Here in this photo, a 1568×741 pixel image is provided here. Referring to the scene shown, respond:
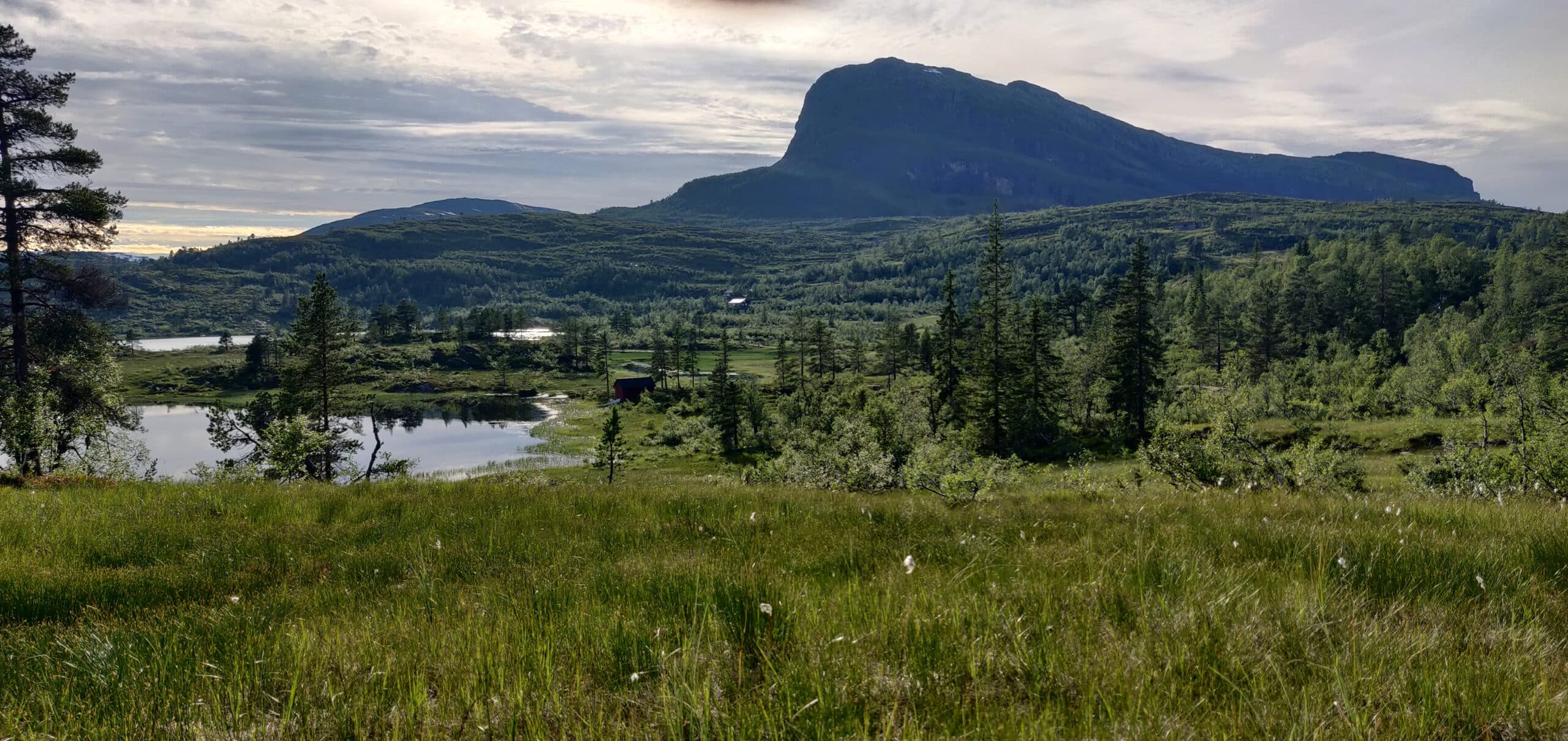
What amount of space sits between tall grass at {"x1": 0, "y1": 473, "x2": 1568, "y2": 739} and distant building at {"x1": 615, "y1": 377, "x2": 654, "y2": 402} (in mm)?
133855

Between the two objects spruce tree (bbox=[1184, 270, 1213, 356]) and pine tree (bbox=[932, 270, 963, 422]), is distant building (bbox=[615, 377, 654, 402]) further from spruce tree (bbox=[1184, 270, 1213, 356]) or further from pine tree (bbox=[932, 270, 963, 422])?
spruce tree (bbox=[1184, 270, 1213, 356])

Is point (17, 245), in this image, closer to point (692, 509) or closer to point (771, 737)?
point (692, 509)

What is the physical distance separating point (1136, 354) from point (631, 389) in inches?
3700

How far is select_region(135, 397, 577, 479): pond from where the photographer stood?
82625 mm

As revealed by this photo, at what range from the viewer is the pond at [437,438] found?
82.6m

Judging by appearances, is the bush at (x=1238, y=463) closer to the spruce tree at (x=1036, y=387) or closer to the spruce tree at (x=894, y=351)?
the spruce tree at (x=1036, y=387)

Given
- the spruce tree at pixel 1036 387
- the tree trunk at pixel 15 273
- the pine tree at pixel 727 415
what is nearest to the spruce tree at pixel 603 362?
the pine tree at pixel 727 415

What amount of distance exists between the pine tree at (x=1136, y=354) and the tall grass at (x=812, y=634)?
7553cm

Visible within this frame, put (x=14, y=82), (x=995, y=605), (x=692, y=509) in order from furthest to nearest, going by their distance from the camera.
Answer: (x=14, y=82), (x=692, y=509), (x=995, y=605)

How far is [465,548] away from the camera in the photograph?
6.30m

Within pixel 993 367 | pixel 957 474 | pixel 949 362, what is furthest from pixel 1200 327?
pixel 957 474

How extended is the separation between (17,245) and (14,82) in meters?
6.37

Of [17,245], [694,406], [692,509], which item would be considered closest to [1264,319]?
[694,406]

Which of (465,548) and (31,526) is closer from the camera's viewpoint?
(465,548)
